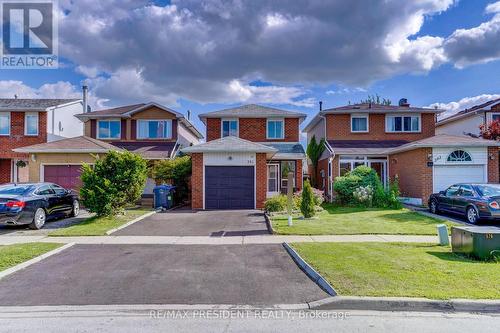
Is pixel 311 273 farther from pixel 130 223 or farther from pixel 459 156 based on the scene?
pixel 459 156

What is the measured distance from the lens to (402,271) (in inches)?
259

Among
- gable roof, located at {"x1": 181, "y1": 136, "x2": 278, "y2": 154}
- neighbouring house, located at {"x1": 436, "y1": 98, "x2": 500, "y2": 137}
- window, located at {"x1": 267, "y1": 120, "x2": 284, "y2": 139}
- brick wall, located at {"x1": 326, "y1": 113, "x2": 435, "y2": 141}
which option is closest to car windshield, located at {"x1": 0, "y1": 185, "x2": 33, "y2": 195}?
gable roof, located at {"x1": 181, "y1": 136, "x2": 278, "y2": 154}

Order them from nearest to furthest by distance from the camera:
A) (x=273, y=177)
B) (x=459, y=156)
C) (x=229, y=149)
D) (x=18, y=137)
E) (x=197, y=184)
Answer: (x=459, y=156)
(x=229, y=149)
(x=197, y=184)
(x=273, y=177)
(x=18, y=137)

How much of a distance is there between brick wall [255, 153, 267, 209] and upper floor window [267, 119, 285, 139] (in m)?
5.74

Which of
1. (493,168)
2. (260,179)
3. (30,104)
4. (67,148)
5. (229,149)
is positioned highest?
(30,104)

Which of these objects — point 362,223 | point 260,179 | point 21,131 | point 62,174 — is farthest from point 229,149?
point 21,131

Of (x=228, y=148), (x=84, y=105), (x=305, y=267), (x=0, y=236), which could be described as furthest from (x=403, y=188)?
(x=84, y=105)

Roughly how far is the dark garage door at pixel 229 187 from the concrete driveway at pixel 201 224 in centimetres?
152

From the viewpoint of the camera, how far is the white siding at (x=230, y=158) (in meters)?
18.4

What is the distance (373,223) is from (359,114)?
42.4 feet

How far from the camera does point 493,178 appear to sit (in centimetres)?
1744

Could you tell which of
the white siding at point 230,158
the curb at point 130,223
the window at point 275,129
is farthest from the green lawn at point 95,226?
the window at point 275,129

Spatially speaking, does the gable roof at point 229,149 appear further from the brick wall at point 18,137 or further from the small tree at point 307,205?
the brick wall at point 18,137

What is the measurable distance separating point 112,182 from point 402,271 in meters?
11.8
